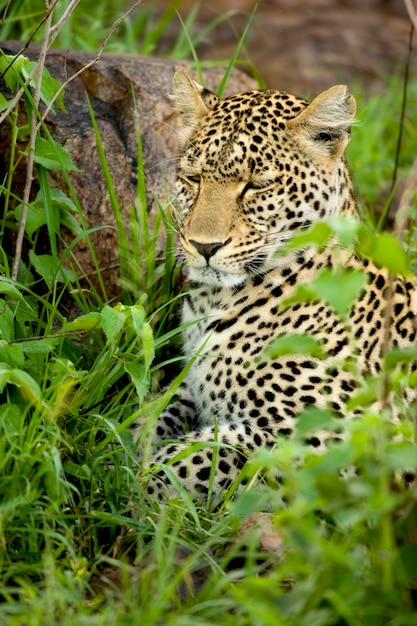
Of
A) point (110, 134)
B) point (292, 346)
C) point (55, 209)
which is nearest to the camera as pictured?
point (292, 346)

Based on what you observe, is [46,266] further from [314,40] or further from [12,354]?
[314,40]

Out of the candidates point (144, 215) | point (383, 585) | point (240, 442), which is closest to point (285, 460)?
point (383, 585)

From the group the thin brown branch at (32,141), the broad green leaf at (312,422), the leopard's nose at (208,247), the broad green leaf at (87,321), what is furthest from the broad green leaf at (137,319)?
the broad green leaf at (312,422)

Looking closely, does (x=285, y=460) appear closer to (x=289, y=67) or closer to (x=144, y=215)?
(x=144, y=215)

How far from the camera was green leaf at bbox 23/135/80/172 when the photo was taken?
21.1ft

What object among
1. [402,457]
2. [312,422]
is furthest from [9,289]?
[402,457]

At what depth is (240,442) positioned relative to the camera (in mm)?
5973

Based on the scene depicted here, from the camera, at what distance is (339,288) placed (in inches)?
151

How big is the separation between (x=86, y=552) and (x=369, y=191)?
576cm

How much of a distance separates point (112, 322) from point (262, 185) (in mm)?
1387

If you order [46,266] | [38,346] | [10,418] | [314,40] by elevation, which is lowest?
[10,418]

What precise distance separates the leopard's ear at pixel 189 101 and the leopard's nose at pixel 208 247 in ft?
3.23

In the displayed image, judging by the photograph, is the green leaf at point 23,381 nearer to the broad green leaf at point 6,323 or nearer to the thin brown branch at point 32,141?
the broad green leaf at point 6,323

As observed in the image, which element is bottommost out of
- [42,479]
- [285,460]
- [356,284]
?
[42,479]
